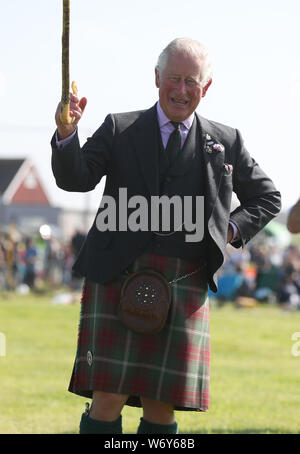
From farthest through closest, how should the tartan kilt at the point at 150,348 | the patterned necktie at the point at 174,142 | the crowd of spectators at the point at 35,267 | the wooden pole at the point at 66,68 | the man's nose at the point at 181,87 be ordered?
the crowd of spectators at the point at 35,267
the patterned necktie at the point at 174,142
the tartan kilt at the point at 150,348
the man's nose at the point at 181,87
the wooden pole at the point at 66,68

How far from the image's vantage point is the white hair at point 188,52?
381 cm

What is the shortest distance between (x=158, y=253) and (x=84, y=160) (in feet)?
1.66

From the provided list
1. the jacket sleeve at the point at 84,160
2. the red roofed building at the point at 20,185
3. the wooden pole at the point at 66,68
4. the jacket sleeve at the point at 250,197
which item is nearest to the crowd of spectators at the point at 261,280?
the jacket sleeve at the point at 250,197

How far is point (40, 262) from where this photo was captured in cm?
2420

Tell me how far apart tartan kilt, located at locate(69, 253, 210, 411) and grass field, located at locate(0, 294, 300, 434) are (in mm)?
1952

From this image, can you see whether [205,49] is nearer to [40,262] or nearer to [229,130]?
Answer: [229,130]

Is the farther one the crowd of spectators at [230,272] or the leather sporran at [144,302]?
the crowd of spectators at [230,272]

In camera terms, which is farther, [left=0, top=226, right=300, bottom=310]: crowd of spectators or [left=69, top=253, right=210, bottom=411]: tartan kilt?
[left=0, top=226, right=300, bottom=310]: crowd of spectators

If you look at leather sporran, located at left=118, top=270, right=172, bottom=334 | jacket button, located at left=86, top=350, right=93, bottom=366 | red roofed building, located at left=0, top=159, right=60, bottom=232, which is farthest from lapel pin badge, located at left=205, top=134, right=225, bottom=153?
red roofed building, located at left=0, top=159, right=60, bottom=232

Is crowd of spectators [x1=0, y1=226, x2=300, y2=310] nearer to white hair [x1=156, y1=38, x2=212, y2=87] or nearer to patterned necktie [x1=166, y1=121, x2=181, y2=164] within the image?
patterned necktie [x1=166, y1=121, x2=181, y2=164]

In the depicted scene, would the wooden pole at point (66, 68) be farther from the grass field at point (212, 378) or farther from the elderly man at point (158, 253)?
the grass field at point (212, 378)

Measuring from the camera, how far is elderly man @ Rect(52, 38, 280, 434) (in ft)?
12.7

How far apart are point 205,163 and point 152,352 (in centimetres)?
83

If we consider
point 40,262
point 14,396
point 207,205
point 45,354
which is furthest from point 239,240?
point 40,262
